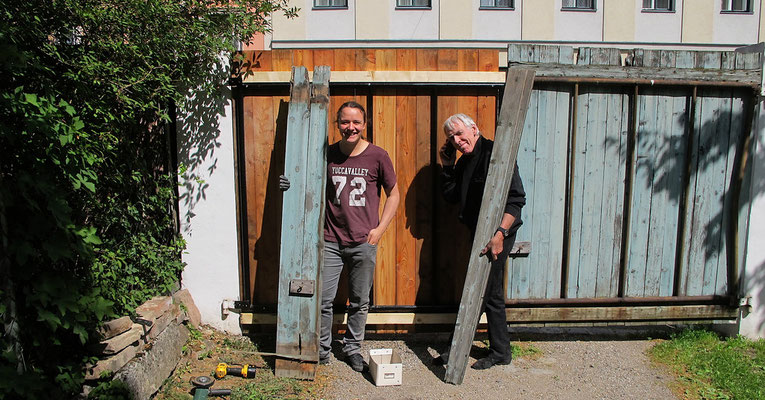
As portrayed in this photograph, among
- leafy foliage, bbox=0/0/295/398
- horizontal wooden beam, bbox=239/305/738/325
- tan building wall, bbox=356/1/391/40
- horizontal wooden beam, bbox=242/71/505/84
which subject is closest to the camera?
leafy foliage, bbox=0/0/295/398

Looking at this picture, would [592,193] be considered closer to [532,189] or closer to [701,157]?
[532,189]

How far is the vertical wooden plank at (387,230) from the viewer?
431 cm

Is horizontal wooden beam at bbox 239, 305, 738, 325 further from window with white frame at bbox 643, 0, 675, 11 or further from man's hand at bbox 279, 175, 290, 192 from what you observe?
window with white frame at bbox 643, 0, 675, 11

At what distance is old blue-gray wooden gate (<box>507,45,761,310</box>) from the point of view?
429 cm

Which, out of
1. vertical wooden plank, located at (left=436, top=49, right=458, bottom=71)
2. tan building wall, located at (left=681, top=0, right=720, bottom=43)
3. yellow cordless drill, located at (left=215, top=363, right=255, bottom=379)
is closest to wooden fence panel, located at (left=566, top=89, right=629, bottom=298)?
vertical wooden plank, located at (left=436, top=49, right=458, bottom=71)

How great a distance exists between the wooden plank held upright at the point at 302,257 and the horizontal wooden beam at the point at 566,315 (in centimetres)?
A: 60

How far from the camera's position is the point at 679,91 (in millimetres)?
4367

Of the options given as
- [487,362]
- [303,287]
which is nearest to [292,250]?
[303,287]

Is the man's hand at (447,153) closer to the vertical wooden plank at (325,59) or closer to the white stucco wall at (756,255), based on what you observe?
the vertical wooden plank at (325,59)

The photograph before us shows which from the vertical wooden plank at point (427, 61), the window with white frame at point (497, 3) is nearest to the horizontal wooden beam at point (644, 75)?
the vertical wooden plank at point (427, 61)

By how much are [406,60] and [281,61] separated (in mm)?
1040

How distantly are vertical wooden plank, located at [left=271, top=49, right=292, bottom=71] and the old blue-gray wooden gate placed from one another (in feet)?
6.13

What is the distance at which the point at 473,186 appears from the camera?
4.05 metres

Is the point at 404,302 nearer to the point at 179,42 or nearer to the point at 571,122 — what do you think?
the point at 571,122
